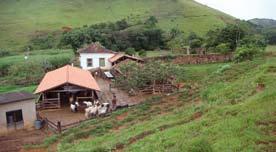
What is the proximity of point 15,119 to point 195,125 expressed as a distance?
45.1ft

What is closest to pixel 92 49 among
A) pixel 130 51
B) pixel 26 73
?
pixel 26 73

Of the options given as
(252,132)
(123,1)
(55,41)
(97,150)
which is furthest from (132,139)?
(123,1)

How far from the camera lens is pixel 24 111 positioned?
2447cm

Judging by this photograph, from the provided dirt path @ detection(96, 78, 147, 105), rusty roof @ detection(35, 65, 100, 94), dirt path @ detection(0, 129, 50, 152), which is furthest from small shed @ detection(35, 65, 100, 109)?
dirt path @ detection(0, 129, 50, 152)

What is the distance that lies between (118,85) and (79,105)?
21.9 ft

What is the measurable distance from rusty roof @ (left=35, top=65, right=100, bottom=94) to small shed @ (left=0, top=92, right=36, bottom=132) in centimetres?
319

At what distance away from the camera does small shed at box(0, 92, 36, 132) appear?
77.2 ft

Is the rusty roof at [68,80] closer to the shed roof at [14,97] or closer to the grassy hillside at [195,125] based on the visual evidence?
the shed roof at [14,97]

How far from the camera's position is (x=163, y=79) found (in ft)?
105

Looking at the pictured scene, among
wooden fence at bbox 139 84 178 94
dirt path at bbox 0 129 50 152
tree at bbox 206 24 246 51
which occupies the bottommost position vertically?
dirt path at bbox 0 129 50 152

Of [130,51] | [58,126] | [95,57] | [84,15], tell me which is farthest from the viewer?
[84,15]

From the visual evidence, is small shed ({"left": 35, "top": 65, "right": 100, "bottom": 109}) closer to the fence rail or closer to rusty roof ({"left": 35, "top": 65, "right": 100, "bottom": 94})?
rusty roof ({"left": 35, "top": 65, "right": 100, "bottom": 94})

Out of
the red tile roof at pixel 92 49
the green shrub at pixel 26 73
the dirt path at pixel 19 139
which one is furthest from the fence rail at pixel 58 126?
the red tile roof at pixel 92 49

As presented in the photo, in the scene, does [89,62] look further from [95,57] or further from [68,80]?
[68,80]
